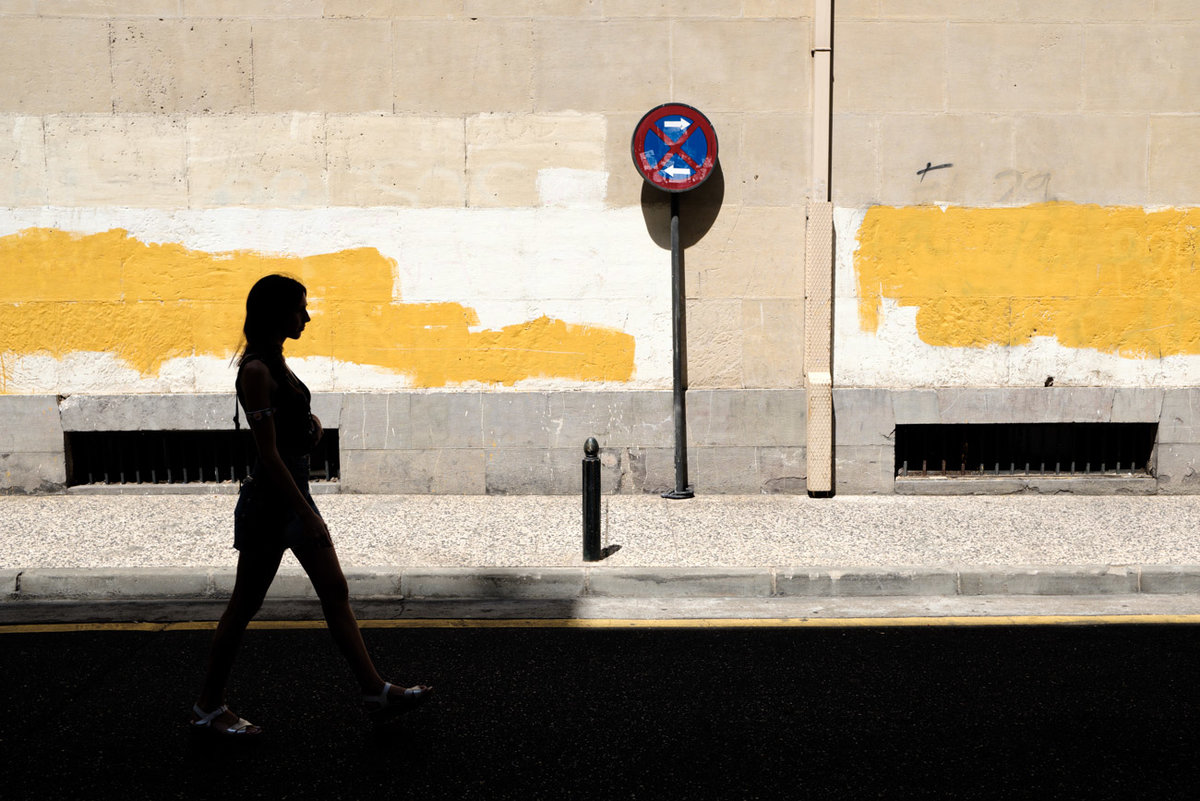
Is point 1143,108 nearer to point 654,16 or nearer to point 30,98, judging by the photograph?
point 654,16

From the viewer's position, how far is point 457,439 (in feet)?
27.4

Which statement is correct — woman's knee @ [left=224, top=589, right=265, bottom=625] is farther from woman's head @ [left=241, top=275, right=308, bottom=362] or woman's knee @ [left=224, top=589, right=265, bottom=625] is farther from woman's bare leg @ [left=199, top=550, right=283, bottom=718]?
woman's head @ [left=241, top=275, right=308, bottom=362]

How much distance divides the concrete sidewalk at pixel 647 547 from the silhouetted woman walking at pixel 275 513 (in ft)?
6.51

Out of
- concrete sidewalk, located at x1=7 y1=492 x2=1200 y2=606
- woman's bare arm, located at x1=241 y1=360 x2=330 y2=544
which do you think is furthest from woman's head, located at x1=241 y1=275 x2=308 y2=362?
concrete sidewalk, located at x1=7 y1=492 x2=1200 y2=606

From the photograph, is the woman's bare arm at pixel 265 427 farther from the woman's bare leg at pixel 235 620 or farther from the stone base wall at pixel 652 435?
the stone base wall at pixel 652 435

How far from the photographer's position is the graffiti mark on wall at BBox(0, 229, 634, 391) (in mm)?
8258

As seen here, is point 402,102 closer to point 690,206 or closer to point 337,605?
point 690,206

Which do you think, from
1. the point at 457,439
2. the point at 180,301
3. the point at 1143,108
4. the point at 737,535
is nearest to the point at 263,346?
the point at 737,535

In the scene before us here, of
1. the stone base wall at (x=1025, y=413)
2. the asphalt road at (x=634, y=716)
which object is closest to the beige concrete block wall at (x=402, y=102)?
the stone base wall at (x=1025, y=413)

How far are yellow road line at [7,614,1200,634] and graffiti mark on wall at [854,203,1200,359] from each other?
3658 mm

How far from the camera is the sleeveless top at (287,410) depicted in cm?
353

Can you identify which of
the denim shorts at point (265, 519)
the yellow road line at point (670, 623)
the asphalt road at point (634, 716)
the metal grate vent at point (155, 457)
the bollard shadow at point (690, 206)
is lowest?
the yellow road line at point (670, 623)

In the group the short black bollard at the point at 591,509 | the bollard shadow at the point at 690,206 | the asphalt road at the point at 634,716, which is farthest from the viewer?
the bollard shadow at the point at 690,206

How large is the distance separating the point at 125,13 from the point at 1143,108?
28.8ft
